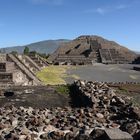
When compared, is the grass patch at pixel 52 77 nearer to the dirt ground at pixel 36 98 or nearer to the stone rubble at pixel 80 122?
the dirt ground at pixel 36 98

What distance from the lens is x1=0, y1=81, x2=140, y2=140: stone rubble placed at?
→ 13930 mm

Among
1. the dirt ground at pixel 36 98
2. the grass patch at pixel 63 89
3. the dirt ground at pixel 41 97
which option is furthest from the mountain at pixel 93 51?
the dirt ground at pixel 36 98

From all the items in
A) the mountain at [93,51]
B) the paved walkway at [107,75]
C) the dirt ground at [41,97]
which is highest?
the mountain at [93,51]

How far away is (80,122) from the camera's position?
17844 millimetres

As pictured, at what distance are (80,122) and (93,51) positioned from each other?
120 metres

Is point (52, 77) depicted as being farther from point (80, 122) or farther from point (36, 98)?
point (80, 122)

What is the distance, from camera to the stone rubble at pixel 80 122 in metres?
13.9

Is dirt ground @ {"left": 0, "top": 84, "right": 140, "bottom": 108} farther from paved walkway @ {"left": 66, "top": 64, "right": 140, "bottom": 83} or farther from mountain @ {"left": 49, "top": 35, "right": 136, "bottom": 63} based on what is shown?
mountain @ {"left": 49, "top": 35, "right": 136, "bottom": 63}

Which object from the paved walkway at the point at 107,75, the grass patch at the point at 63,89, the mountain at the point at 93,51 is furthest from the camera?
the mountain at the point at 93,51

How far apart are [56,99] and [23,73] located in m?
25.9

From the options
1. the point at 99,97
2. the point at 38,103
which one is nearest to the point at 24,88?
the point at 38,103

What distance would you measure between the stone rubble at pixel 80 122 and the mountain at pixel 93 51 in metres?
100

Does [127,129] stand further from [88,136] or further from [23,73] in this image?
[23,73]

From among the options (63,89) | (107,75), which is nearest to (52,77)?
(107,75)
